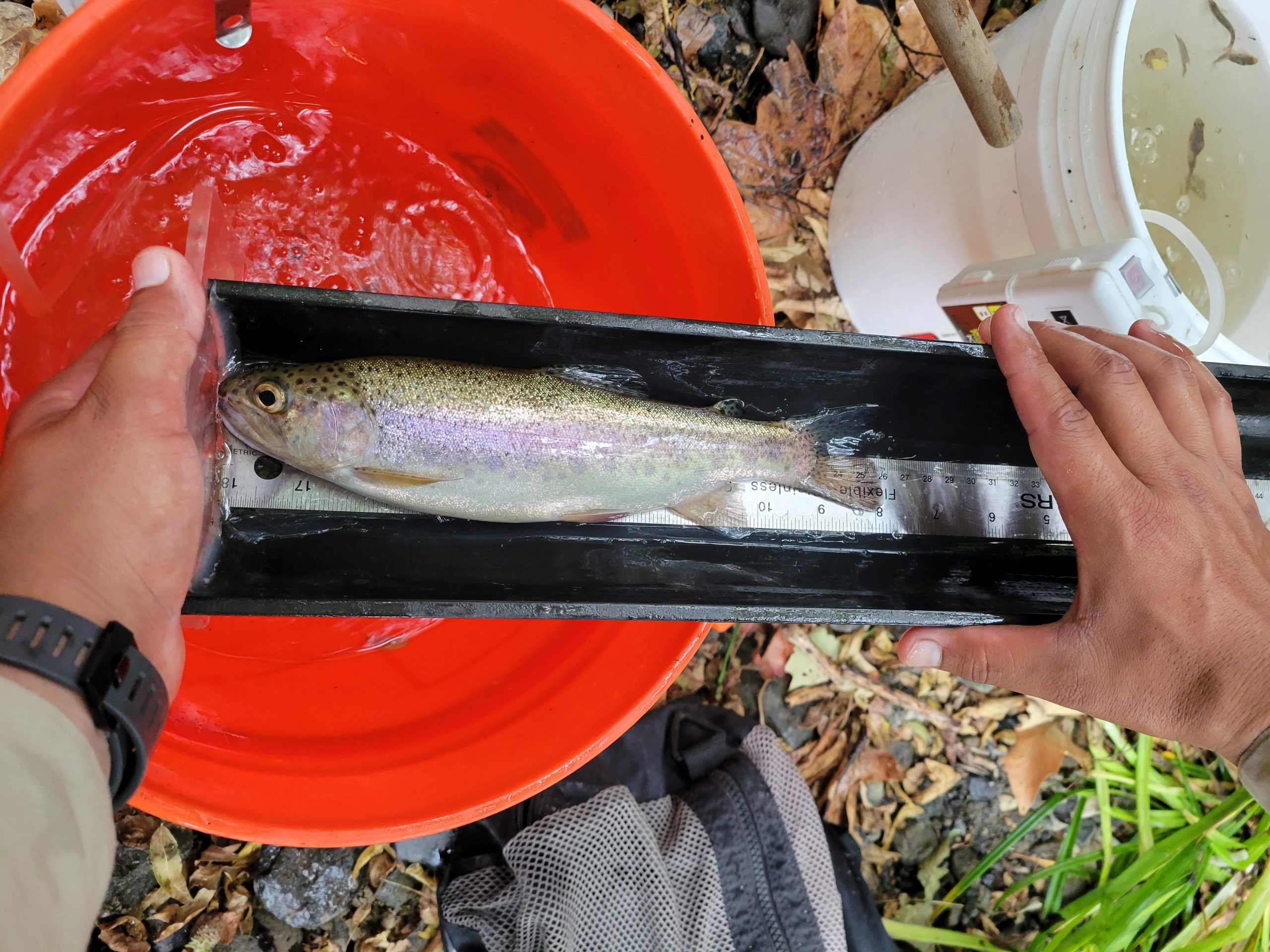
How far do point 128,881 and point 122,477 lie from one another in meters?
1.48

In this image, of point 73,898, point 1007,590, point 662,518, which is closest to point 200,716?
point 73,898

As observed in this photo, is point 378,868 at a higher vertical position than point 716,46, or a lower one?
lower

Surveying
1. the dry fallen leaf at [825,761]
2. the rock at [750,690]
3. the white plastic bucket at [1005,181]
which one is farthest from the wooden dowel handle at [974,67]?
the dry fallen leaf at [825,761]

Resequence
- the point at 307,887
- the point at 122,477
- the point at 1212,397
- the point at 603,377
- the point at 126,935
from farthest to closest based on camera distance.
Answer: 1. the point at 307,887
2. the point at 126,935
3. the point at 603,377
4. the point at 1212,397
5. the point at 122,477

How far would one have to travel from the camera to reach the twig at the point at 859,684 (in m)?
2.68

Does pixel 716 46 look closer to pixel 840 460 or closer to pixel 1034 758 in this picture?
pixel 840 460

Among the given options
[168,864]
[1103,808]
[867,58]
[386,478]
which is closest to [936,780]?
[1103,808]

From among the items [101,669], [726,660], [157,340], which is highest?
[157,340]

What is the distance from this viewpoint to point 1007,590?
1.86 m

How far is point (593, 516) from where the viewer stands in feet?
5.83

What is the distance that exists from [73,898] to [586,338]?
1267 millimetres

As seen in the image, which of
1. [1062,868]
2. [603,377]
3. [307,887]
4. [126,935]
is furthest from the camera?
[1062,868]

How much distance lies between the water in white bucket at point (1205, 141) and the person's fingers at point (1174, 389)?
0.57 meters

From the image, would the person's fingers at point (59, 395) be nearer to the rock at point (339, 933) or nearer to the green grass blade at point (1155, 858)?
the rock at point (339, 933)
